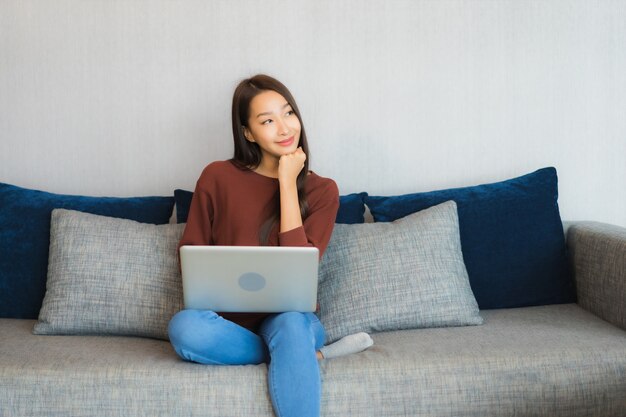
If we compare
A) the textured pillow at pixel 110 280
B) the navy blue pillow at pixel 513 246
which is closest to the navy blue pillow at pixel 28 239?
the textured pillow at pixel 110 280

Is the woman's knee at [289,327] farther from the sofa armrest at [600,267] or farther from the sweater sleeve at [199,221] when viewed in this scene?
the sofa armrest at [600,267]

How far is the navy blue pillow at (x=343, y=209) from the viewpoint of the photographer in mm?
2391

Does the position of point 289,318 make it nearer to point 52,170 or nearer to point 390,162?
point 390,162

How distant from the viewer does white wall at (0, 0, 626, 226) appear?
8.73 feet

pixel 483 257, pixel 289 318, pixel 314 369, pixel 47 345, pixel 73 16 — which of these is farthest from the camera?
pixel 73 16

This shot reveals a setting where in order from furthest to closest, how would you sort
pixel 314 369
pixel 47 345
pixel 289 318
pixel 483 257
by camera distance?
pixel 483 257
pixel 47 345
pixel 289 318
pixel 314 369

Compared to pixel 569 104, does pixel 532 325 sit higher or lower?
lower

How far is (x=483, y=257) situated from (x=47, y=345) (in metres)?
1.40

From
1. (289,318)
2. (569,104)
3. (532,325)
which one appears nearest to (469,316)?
(532,325)

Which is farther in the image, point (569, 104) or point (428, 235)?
point (569, 104)

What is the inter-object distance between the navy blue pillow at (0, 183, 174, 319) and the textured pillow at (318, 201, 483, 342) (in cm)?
70

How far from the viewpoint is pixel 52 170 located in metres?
2.72

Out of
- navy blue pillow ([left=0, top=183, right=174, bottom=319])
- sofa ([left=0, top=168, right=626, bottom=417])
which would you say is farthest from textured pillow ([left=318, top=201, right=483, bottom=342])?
navy blue pillow ([left=0, top=183, right=174, bottom=319])

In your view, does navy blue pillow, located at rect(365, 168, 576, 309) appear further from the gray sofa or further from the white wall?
the gray sofa
